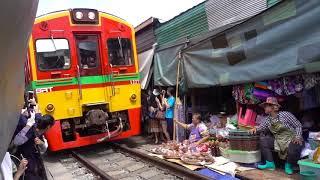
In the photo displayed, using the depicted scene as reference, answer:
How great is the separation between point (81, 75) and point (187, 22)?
107 inches

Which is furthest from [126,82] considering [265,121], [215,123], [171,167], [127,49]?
[265,121]

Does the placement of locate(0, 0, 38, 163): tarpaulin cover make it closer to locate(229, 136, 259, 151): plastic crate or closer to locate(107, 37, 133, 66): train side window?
locate(229, 136, 259, 151): plastic crate

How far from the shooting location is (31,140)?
4012 millimetres

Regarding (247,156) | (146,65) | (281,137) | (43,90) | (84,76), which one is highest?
(146,65)

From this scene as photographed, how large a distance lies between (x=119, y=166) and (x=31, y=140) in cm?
385

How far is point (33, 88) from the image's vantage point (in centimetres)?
837

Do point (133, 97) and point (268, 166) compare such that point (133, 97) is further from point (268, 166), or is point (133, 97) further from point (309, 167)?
point (309, 167)

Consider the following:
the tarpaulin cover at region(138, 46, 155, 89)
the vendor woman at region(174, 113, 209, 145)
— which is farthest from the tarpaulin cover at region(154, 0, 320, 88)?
the tarpaulin cover at region(138, 46, 155, 89)

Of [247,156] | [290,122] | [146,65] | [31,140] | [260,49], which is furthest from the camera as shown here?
[146,65]

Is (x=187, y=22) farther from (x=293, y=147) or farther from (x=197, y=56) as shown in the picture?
(x=293, y=147)

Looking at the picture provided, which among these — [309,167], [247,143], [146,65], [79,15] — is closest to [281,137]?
[247,143]

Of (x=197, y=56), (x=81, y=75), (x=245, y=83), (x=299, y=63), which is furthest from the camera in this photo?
(x=81, y=75)

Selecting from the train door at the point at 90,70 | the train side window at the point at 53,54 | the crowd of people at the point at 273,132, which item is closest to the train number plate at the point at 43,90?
the train side window at the point at 53,54

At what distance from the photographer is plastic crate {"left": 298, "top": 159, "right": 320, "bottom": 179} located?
16.5 ft
